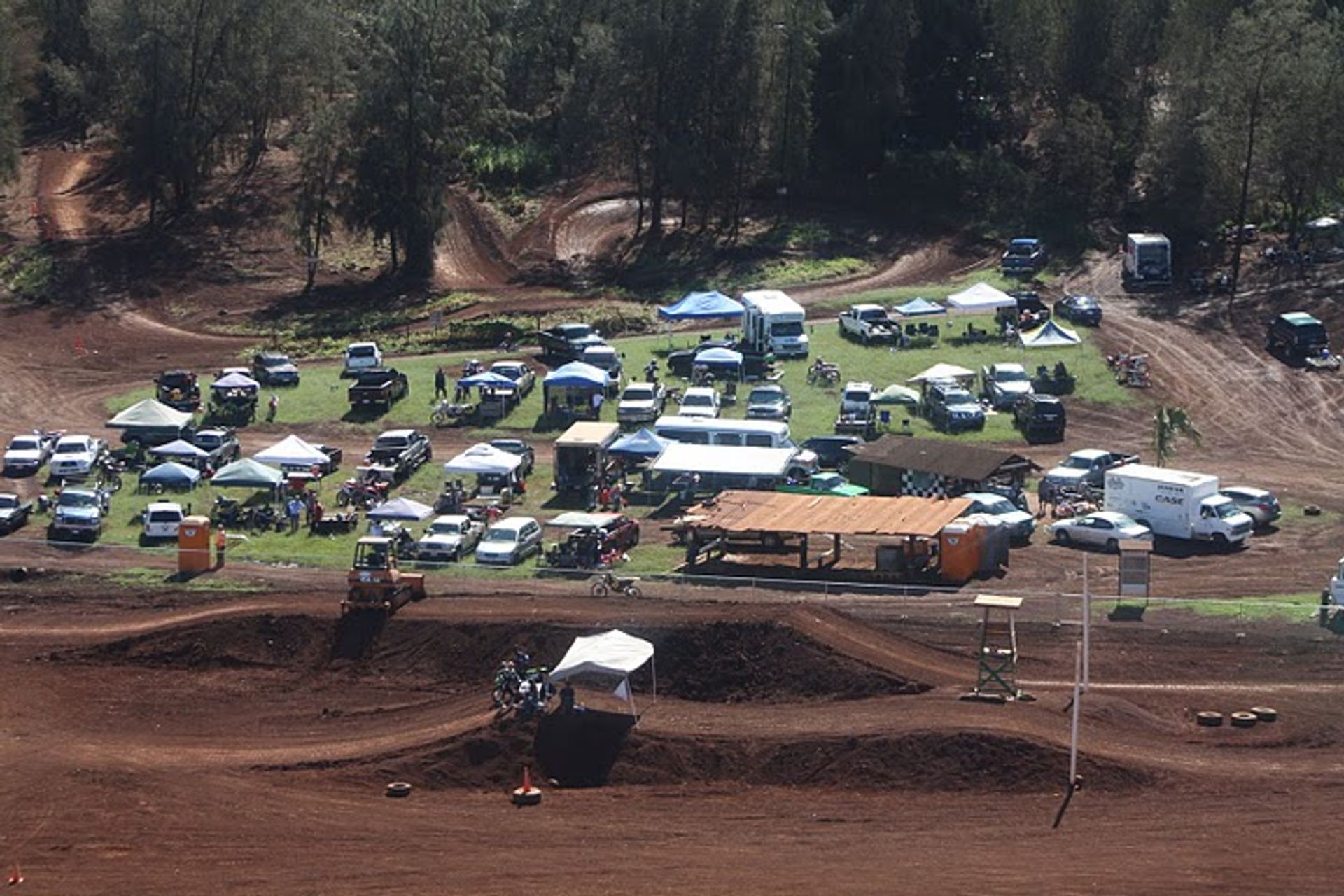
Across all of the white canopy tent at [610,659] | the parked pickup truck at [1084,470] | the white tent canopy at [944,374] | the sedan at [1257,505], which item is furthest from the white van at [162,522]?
the sedan at [1257,505]

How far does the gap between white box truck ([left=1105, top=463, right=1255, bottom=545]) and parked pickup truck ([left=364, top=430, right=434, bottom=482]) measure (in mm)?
20003

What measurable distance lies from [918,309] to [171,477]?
98.7ft

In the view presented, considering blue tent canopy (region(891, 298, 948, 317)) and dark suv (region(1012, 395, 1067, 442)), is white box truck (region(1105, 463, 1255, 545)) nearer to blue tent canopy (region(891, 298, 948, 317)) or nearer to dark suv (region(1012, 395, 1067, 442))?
dark suv (region(1012, 395, 1067, 442))

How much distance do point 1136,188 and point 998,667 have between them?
5357 centimetres

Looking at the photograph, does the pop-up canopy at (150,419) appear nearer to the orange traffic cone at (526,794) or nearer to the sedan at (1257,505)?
the orange traffic cone at (526,794)

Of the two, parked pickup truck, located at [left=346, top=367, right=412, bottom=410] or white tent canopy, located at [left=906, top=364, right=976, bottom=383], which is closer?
white tent canopy, located at [left=906, top=364, right=976, bottom=383]

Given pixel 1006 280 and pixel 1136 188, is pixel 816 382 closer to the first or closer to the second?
pixel 1006 280

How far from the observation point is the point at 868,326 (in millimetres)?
74688

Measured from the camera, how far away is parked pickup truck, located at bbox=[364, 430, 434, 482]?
59531 millimetres

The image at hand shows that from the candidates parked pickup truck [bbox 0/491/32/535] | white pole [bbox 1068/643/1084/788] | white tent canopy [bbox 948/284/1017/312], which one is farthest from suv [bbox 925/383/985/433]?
parked pickup truck [bbox 0/491/32/535]

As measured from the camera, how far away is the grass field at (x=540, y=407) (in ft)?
177

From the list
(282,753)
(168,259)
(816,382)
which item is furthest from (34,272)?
(282,753)

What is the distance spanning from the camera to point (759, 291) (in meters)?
80.0

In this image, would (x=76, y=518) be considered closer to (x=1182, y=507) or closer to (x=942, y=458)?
(x=942, y=458)
